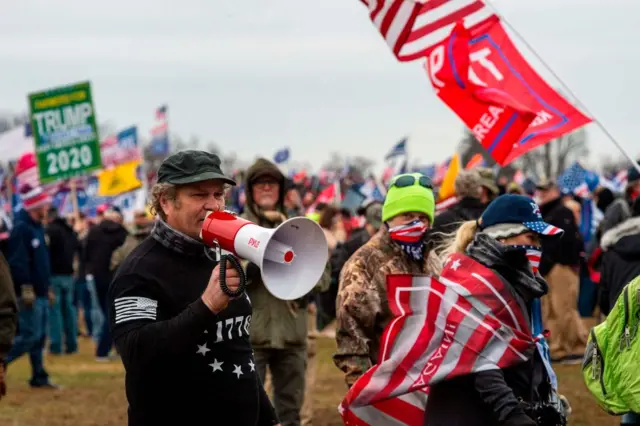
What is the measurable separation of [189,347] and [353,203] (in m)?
17.7

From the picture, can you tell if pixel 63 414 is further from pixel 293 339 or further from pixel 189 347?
pixel 189 347

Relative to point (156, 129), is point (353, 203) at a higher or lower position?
lower

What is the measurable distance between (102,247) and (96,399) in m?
4.87

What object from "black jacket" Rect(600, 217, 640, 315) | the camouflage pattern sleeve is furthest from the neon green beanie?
"black jacket" Rect(600, 217, 640, 315)

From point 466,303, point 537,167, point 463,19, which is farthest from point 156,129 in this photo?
point 537,167

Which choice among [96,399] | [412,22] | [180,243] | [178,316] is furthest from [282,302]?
[96,399]

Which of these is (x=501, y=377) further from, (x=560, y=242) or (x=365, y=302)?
(x=560, y=242)

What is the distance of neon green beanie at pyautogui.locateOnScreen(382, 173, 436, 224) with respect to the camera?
6.41 meters

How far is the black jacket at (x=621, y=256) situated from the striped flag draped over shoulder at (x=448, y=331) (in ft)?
10.2

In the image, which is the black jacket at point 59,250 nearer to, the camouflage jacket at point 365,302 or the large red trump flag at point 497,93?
the large red trump flag at point 497,93

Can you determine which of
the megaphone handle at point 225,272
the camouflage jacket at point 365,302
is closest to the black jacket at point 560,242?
the camouflage jacket at point 365,302

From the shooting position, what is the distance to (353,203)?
2169 centimetres

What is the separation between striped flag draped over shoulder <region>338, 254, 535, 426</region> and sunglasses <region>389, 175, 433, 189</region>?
1.56 meters

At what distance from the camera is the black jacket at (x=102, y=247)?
17036mm
